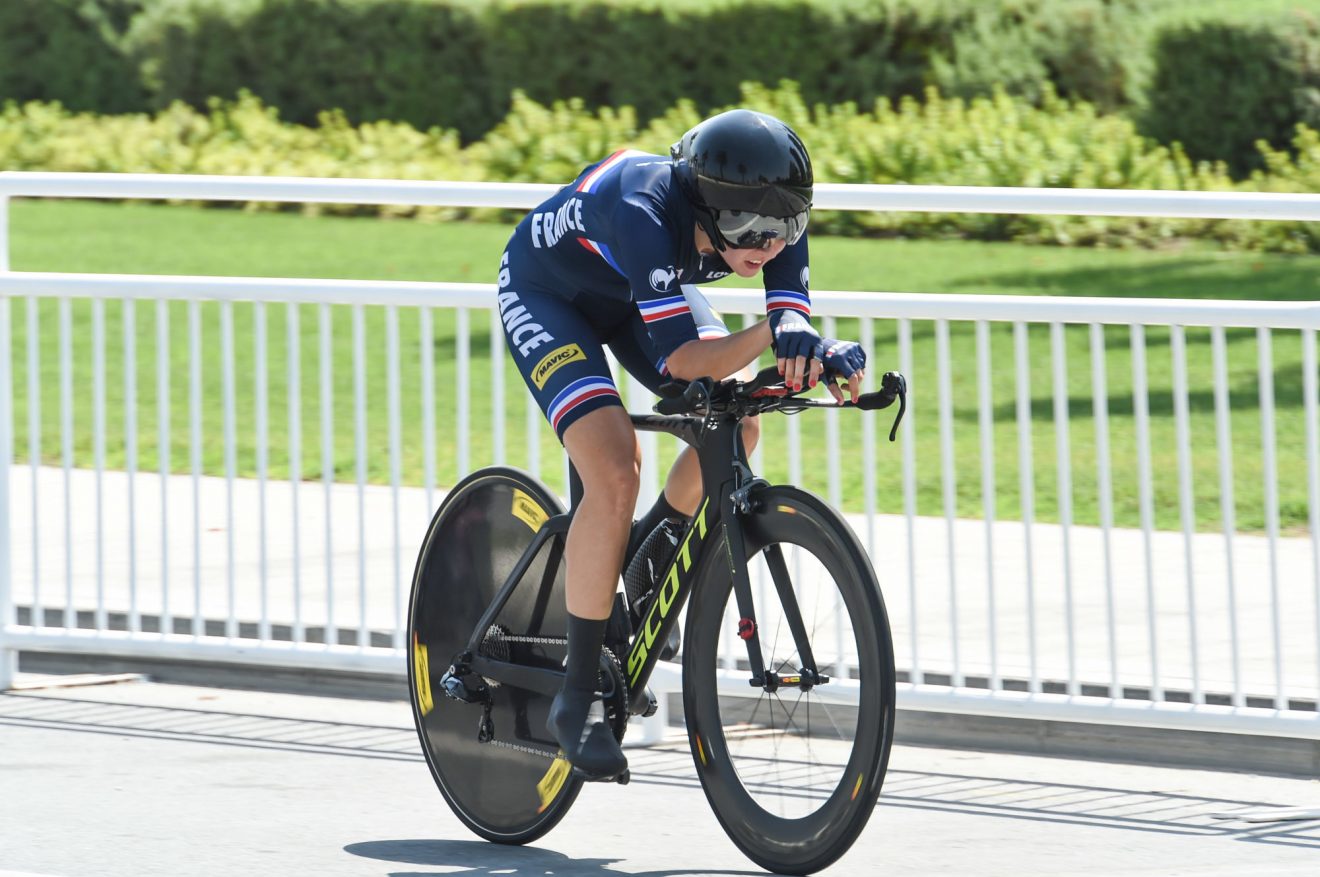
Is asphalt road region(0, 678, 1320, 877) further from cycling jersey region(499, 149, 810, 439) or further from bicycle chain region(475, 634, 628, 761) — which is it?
cycling jersey region(499, 149, 810, 439)

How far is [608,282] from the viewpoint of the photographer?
516cm

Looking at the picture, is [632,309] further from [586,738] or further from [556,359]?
[586,738]

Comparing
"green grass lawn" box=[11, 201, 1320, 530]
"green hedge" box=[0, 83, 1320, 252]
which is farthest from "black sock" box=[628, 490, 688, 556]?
"green hedge" box=[0, 83, 1320, 252]

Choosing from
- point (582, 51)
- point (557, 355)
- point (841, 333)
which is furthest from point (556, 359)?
point (582, 51)

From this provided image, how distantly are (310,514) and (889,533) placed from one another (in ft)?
7.99

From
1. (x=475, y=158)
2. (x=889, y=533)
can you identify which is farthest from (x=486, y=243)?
(x=889, y=533)

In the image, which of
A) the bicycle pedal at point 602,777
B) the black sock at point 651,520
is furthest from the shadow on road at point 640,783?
the black sock at point 651,520

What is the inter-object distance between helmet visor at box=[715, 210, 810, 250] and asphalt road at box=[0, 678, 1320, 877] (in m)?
1.47

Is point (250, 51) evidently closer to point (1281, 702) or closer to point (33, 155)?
point (33, 155)

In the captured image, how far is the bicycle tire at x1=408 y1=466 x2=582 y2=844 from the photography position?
5391mm

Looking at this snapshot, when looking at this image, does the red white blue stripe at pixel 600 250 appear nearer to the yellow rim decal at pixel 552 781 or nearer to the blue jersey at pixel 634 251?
the blue jersey at pixel 634 251

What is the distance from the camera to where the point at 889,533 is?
8.88 metres

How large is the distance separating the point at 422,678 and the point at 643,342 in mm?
1102

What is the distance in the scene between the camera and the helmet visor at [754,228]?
474cm
